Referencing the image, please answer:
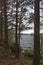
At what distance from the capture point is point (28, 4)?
42.1 feet

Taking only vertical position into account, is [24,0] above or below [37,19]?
above

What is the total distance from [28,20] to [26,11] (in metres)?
0.64

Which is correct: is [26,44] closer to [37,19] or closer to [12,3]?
[12,3]

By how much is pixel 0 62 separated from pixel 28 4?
4.21 meters

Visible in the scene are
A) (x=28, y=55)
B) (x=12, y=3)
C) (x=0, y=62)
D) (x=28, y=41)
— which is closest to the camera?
(x=0, y=62)

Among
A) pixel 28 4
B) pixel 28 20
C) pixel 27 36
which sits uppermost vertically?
pixel 28 4

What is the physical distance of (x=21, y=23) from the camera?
1398 centimetres

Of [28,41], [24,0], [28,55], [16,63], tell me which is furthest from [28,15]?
[28,41]

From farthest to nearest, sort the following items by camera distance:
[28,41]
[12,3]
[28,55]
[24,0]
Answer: [28,41] → [28,55] → [12,3] → [24,0]

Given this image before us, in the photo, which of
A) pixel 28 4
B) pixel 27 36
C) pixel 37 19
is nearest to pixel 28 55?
pixel 27 36

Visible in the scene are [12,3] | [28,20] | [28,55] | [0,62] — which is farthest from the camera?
[28,55]

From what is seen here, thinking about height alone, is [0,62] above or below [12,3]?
below

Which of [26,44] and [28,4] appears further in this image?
[26,44]

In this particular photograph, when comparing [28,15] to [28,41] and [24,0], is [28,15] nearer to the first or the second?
[24,0]
